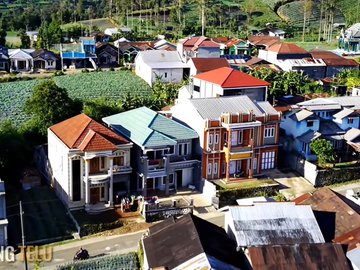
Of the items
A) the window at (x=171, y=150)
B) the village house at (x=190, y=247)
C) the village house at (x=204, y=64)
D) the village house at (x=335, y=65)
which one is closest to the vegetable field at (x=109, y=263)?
the village house at (x=190, y=247)

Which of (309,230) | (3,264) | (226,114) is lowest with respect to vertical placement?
(3,264)

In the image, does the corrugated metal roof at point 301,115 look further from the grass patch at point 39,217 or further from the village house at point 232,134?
the grass patch at point 39,217

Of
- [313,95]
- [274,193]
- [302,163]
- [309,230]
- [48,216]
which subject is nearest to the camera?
[309,230]

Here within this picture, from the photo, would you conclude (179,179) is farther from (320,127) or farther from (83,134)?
(320,127)

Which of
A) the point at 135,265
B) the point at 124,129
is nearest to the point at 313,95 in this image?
the point at 124,129

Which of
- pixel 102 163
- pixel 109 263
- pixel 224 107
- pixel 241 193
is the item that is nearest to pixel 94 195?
pixel 102 163

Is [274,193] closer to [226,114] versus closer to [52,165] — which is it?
[226,114]

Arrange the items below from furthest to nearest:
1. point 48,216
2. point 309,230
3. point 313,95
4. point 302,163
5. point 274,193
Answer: point 313,95 < point 302,163 < point 274,193 < point 48,216 < point 309,230

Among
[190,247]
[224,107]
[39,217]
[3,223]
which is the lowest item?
[39,217]
